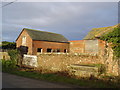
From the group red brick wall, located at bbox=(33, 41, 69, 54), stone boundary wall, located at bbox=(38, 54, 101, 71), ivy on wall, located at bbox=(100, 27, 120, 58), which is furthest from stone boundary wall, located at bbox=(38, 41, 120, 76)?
red brick wall, located at bbox=(33, 41, 69, 54)

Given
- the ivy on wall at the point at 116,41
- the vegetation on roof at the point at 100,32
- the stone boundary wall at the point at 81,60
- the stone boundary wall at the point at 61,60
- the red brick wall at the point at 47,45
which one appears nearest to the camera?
the ivy on wall at the point at 116,41

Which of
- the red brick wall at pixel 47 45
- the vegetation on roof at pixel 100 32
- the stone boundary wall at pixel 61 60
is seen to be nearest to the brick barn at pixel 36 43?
the red brick wall at pixel 47 45

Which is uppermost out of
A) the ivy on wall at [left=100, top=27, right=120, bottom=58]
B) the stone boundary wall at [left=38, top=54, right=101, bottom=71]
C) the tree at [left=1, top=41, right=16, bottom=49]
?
the tree at [left=1, top=41, right=16, bottom=49]

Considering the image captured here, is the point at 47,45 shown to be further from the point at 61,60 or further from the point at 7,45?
the point at 61,60

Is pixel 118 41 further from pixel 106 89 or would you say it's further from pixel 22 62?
pixel 22 62

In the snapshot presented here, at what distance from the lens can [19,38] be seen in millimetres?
35094

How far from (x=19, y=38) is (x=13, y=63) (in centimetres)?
1949

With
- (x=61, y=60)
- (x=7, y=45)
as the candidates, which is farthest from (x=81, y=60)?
(x=7, y=45)

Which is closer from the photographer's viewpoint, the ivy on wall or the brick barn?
the ivy on wall

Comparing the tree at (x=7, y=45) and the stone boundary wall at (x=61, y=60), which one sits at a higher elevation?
the tree at (x=7, y=45)

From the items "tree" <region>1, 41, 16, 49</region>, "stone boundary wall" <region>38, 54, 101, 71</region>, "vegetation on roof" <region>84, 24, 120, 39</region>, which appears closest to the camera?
"stone boundary wall" <region>38, 54, 101, 71</region>

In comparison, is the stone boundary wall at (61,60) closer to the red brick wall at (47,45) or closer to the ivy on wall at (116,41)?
the ivy on wall at (116,41)

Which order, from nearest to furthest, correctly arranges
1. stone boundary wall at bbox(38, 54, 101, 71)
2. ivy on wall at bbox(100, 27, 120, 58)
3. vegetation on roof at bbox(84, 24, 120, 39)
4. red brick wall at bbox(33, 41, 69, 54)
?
ivy on wall at bbox(100, 27, 120, 58), stone boundary wall at bbox(38, 54, 101, 71), vegetation on roof at bbox(84, 24, 120, 39), red brick wall at bbox(33, 41, 69, 54)

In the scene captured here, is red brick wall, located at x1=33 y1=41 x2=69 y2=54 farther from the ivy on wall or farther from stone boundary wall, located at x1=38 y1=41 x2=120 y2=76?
the ivy on wall
